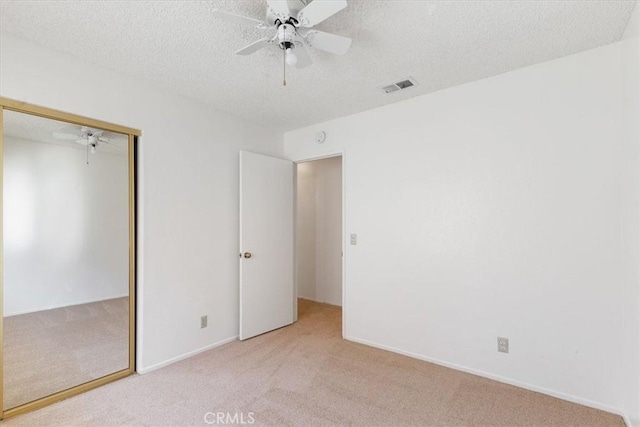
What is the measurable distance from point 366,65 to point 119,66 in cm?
190

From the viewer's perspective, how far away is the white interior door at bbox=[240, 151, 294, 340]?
340 cm

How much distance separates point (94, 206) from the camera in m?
2.50

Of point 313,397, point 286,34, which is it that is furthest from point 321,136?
point 313,397

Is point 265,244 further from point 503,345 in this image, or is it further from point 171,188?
point 503,345

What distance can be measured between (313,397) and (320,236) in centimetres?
288

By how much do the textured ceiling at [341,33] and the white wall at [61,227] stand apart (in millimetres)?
797

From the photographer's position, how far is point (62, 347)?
2.53 meters

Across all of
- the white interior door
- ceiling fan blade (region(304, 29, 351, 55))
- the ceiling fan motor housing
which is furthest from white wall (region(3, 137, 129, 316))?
ceiling fan blade (region(304, 29, 351, 55))

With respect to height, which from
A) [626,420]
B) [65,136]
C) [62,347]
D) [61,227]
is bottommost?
[626,420]

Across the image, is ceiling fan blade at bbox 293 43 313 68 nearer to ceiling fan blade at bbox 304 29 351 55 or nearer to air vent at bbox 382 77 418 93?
ceiling fan blade at bbox 304 29 351 55

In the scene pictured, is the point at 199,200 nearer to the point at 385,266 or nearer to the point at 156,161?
the point at 156,161

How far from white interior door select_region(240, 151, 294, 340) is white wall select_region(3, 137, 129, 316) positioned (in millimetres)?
1145

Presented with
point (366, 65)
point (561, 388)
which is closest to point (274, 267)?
point (366, 65)
